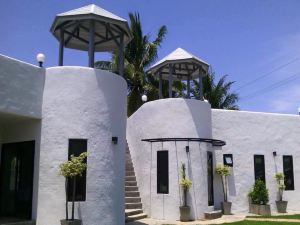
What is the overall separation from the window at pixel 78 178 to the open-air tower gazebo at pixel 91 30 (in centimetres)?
261

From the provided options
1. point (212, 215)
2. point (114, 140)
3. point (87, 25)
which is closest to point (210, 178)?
point (212, 215)

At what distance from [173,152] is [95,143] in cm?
449

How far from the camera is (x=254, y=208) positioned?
17.2 m

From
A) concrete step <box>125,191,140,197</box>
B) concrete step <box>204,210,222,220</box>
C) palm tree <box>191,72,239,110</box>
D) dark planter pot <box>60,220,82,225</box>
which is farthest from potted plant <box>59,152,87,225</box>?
palm tree <box>191,72,239,110</box>

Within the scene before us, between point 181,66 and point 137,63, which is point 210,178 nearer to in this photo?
point 181,66

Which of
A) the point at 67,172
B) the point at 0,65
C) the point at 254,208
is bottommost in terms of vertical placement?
the point at 254,208

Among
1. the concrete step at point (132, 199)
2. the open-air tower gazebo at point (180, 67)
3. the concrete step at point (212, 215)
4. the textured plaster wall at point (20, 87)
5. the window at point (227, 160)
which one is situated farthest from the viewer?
the window at point (227, 160)

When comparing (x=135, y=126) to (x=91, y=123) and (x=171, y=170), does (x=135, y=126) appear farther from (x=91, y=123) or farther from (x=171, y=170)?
(x=91, y=123)

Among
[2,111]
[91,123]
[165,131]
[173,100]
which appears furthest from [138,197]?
[2,111]

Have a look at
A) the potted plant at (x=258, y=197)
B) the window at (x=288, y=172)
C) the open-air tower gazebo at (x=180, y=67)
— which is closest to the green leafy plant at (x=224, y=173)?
the potted plant at (x=258, y=197)

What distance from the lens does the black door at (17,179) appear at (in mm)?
11980

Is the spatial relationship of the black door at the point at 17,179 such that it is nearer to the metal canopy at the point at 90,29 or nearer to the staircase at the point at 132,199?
the metal canopy at the point at 90,29

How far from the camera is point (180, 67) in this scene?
1900 cm

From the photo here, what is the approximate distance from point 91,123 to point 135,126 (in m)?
5.82
